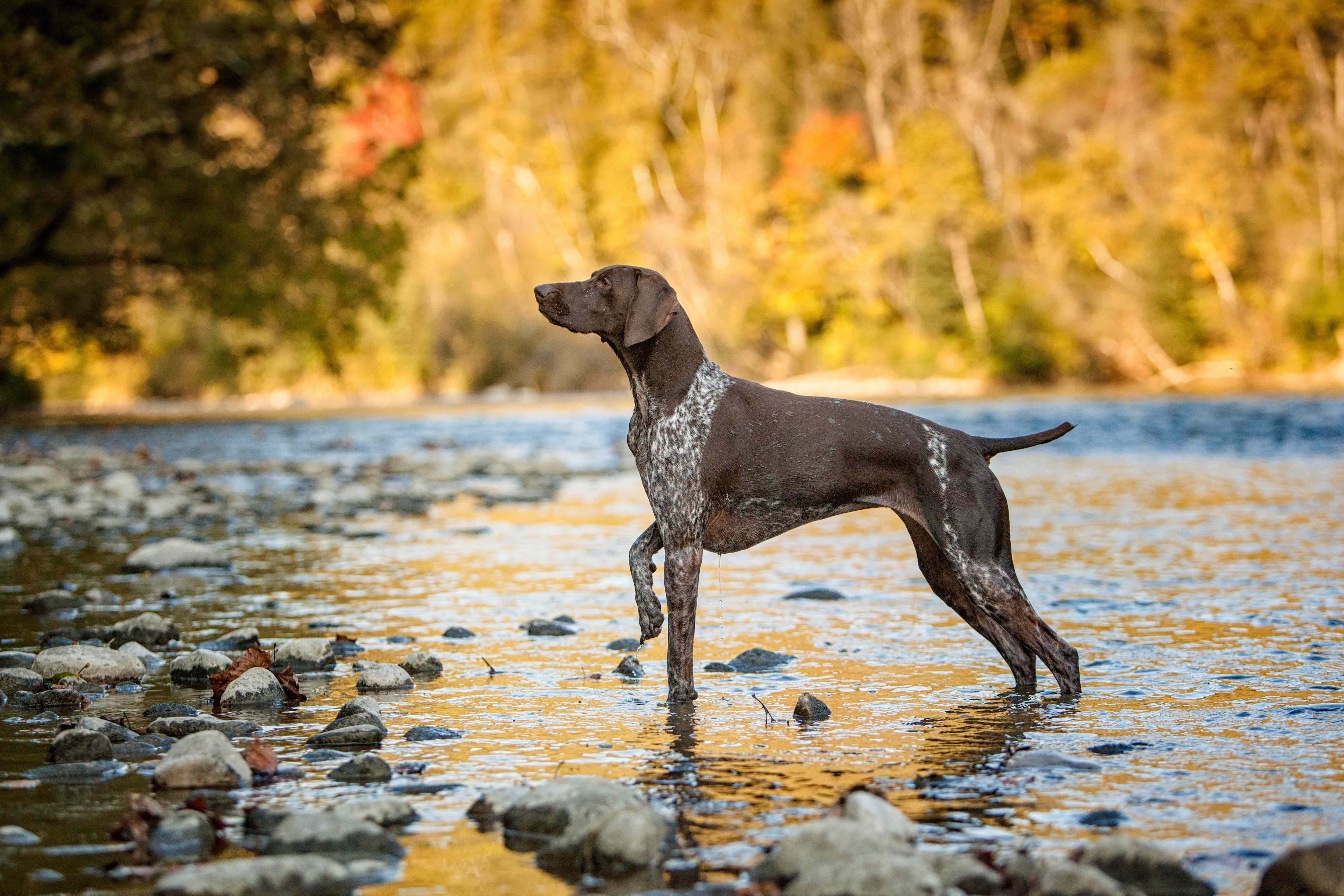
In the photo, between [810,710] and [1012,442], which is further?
[1012,442]

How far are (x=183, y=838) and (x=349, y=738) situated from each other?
1.33 meters

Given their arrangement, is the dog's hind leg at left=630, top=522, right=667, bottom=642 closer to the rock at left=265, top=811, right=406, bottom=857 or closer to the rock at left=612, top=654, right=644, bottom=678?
the rock at left=612, top=654, right=644, bottom=678

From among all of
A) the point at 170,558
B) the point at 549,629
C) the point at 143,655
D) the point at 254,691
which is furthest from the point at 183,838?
the point at 170,558

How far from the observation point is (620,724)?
590 cm

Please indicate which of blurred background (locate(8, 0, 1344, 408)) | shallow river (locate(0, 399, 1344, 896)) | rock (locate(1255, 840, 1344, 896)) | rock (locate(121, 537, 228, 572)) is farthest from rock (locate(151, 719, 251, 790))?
blurred background (locate(8, 0, 1344, 408))

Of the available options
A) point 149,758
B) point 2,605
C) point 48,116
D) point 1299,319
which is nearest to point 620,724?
point 149,758

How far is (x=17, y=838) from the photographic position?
13.6 feet

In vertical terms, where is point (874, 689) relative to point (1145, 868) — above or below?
below

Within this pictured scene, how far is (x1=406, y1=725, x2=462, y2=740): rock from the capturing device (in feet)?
18.4

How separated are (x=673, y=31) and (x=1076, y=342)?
27899mm

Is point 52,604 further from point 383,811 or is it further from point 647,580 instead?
point 383,811

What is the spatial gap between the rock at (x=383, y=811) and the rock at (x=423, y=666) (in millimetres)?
2468

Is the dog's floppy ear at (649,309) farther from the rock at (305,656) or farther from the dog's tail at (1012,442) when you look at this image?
the rock at (305,656)

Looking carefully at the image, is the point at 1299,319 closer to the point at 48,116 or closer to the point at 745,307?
the point at 745,307
